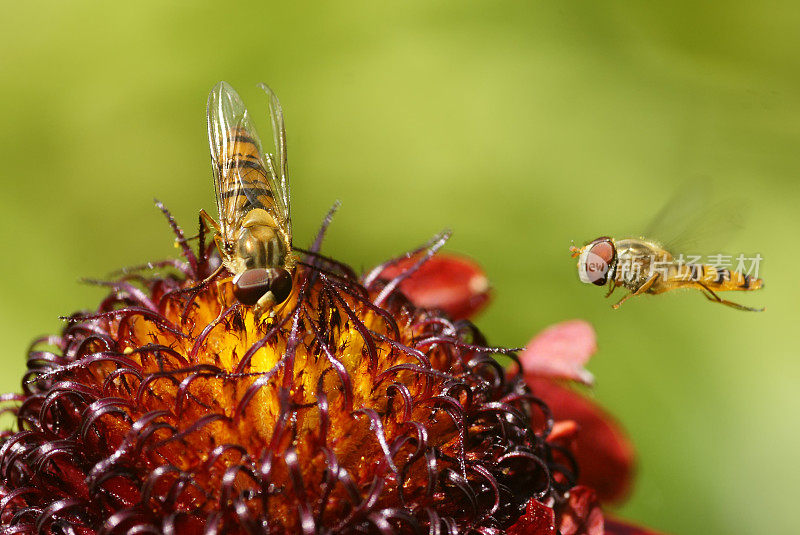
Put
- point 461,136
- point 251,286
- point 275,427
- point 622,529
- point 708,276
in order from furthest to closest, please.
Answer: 1. point 461,136
2. point 622,529
3. point 708,276
4. point 251,286
5. point 275,427

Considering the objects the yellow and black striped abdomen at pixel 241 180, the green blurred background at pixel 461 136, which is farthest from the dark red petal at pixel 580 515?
the green blurred background at pixel 461 136

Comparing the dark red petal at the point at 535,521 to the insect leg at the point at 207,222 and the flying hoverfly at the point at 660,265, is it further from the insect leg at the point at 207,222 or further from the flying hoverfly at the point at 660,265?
the insect leg at the point at 207,222

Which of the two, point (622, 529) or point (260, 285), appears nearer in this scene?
point (260, 285)

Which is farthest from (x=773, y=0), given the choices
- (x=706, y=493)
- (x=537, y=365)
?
(x=537, y=365)

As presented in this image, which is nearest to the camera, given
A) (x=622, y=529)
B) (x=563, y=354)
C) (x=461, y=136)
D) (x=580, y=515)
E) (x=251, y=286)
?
(x=251, y=286)

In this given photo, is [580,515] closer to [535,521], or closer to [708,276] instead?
[535,521]

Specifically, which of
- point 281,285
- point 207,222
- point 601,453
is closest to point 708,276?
point 601,453

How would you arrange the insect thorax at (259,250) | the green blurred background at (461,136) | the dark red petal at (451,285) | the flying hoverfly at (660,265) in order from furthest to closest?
the green blurred background at (461,136) → the dark red petal at (451,285) → the flying hoverfly at (660,265) → the insect thorax at (259,250)
